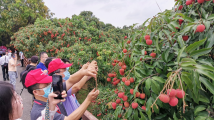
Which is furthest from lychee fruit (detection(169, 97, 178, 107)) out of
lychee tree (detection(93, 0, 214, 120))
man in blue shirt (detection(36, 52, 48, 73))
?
man in blue shirt (detection(36, 52, 48, 73))

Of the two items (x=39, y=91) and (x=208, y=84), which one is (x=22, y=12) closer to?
(x=39, y=91)

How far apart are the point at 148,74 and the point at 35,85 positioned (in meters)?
1.12

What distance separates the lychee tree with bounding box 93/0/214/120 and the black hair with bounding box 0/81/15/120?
91cm

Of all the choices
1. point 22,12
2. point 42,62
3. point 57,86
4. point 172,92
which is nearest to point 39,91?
point 57,86

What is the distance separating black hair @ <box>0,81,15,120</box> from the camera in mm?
927

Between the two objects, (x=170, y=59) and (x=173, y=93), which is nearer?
(x=173, y=93)

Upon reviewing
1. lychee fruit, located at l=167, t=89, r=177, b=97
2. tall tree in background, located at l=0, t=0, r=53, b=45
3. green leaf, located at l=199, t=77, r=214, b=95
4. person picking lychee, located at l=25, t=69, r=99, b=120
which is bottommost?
person picking lychee, located at l=25, t=69, r=99, b=120

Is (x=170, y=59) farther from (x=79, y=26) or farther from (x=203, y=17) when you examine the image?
(x=79, y=26)

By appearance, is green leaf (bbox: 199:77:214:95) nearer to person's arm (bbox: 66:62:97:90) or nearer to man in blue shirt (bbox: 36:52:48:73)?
person's arm (bbox: 66:62:97:90)

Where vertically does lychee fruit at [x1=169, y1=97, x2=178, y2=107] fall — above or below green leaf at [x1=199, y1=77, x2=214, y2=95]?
below

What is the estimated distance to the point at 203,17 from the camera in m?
1.08

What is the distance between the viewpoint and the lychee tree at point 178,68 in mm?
852

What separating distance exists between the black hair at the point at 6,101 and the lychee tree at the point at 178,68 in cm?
91

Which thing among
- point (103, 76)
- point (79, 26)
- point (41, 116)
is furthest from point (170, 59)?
point (79, 26)
